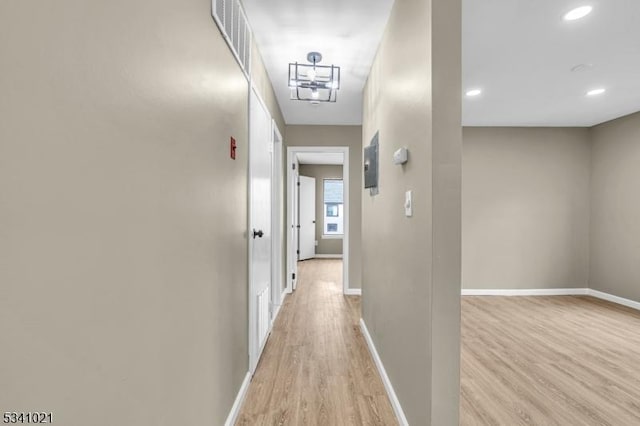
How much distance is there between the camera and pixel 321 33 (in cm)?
240

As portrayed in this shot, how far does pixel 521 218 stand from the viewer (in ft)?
15.3

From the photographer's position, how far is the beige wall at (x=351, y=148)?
184 inches

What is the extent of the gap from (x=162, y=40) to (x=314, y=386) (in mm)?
2159

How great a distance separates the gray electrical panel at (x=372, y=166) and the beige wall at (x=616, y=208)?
379 cm

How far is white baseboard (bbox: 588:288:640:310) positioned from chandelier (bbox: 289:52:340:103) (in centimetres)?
465

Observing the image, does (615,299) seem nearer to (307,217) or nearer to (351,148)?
(351,148)

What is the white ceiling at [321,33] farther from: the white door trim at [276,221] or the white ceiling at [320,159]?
the white ceiling at [320,159]

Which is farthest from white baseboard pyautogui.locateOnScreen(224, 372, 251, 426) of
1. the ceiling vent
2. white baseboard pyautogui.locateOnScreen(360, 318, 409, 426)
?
the ceiling vent

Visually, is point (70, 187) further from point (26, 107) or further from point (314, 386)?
point (314, 386)

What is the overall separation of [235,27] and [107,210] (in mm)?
1552

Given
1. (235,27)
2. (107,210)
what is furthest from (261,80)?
(107,210)

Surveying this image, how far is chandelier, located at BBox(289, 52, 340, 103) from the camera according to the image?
2.67 metres

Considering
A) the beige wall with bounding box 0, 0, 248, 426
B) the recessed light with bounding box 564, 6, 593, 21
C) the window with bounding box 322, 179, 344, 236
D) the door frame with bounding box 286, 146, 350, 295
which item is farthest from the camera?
the window with bounding box 322, 179, 344, 236

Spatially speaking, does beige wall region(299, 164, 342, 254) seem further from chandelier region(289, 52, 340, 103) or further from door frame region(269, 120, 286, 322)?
chandelier region(289, 52, 340, 103)
